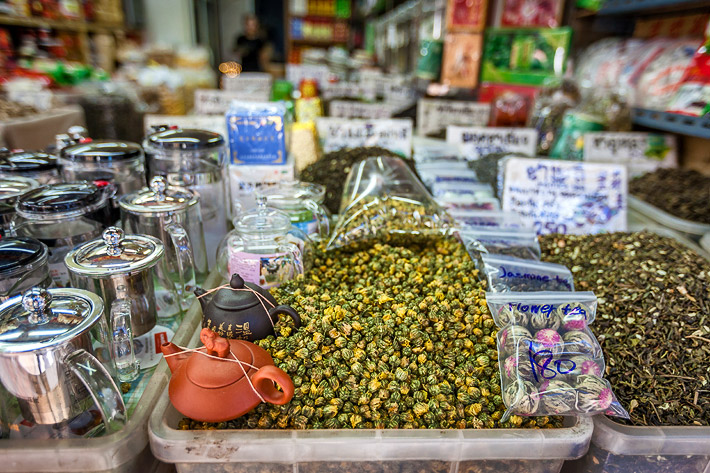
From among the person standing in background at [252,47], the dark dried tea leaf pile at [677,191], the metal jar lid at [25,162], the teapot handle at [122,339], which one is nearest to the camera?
the teapot handle at [122,339]

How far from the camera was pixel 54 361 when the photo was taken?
56 cm

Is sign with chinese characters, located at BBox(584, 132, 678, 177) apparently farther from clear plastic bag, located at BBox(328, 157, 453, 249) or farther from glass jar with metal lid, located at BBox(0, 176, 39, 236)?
glass jar with metal lid, located at BBox(0, 176, 39, 236)

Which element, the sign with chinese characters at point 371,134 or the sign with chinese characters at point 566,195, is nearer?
the sign with chinese characters at point 566,195

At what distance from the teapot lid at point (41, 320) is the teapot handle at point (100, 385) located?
0.04 m

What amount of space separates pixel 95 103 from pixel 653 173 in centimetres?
327

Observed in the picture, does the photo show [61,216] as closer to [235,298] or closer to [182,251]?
[182,251]

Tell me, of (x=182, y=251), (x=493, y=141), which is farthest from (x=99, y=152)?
(x=493, y=141)

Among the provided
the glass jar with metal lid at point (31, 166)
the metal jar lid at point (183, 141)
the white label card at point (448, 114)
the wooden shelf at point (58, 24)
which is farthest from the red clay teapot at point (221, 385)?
the wooden shelf at point (58, 24)

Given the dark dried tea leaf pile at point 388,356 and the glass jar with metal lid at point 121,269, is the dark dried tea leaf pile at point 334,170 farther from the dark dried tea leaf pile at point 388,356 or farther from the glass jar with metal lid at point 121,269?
the glass jar with metal lid at point 121,269

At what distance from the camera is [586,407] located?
695mm

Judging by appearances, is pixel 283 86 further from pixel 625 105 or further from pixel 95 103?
pixel 625 105

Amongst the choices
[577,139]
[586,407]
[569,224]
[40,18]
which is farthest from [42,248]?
[40,18]

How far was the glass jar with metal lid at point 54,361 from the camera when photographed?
55 centimetres

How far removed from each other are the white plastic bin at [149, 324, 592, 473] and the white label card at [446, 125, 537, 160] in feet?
4.96
